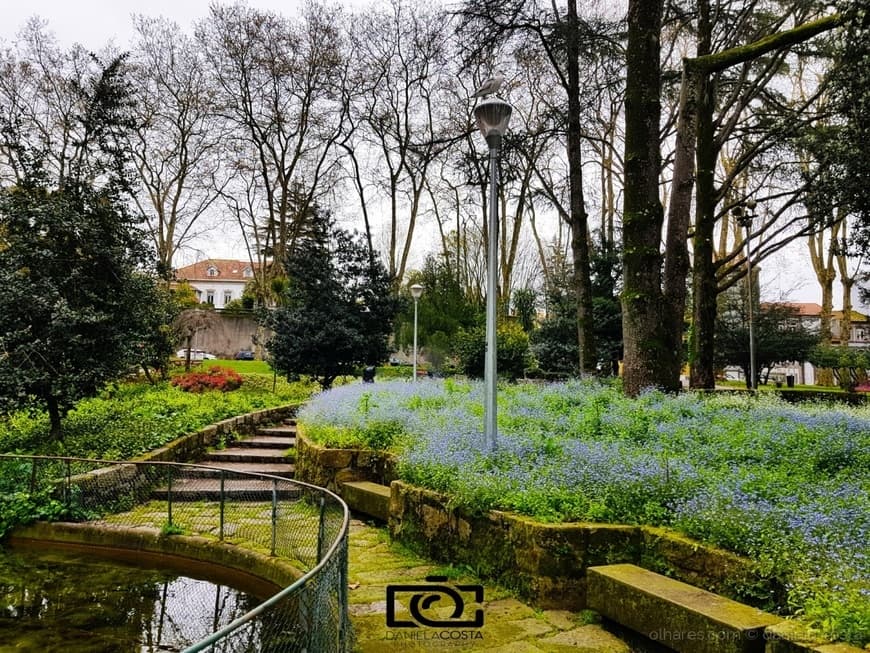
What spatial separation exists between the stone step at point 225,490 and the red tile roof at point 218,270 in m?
63.0

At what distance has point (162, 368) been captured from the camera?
19.2m

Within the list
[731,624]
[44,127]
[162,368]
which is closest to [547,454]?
[731,624]

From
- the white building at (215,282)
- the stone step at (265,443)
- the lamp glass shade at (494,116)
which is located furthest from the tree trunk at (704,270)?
the white building at (215,282)

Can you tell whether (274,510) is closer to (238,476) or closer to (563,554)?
(238,476)

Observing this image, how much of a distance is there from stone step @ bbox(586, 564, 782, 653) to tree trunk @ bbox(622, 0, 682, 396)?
5559 mm

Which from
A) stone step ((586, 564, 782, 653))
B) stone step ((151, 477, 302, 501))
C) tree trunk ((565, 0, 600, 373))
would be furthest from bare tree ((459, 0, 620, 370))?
stone step ((586, 564, 782, 653))

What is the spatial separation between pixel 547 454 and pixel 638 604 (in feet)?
8.43

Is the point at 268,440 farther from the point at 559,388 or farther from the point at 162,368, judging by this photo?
the point at 162,368

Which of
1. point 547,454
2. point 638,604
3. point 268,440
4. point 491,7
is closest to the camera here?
point 638,604

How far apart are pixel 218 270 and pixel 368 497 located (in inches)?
2605

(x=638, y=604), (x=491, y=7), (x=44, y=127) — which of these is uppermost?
(x=44, y=127)

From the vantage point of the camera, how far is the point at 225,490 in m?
6.29

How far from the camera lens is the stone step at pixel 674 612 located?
3.08 m

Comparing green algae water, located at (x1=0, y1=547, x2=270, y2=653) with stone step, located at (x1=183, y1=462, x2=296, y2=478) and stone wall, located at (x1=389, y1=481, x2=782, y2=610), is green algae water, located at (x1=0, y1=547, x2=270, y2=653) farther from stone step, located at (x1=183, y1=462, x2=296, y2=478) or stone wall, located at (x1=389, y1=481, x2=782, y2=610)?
stone step, located at (x1=183, y1=462, x2=296, y2=478)
